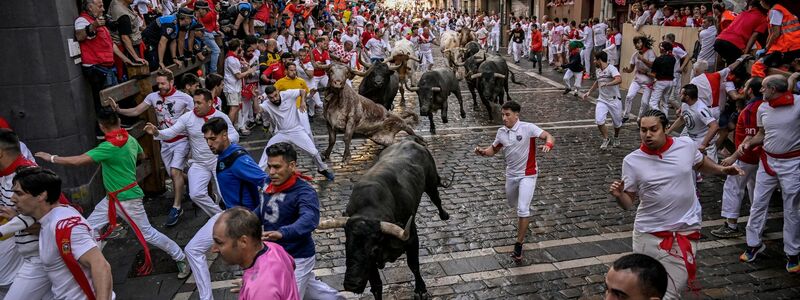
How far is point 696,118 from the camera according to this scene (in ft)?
27.5

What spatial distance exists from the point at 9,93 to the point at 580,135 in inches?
432

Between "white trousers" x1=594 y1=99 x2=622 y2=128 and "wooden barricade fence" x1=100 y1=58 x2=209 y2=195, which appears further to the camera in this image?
"white trousers" x1=594 y1=99 x2=622 y2=128

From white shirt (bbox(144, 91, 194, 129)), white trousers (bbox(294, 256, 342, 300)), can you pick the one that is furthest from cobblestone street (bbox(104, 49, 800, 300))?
white shirt (bbox(144, 91, 194, 129))

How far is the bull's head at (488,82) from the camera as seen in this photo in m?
15.3

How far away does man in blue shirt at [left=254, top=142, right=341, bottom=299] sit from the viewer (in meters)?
4.46

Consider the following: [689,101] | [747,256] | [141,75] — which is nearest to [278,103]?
[141,75]

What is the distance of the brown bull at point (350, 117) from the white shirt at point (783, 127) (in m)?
6.37

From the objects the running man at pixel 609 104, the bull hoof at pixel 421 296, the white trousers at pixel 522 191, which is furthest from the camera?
the running man at pixel 609 104

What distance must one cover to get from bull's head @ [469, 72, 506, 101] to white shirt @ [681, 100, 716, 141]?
278 inches

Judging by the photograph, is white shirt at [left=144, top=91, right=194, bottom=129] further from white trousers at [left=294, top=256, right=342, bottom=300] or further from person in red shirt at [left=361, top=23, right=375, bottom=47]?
person in red shirt at [left=361, top=23, right=375, bottom=47]

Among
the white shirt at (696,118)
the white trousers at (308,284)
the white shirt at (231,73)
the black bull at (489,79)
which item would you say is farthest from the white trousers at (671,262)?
the black bull at (489,79)

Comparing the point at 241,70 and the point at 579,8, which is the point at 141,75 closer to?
the point at 241,70

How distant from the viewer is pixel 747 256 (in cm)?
661

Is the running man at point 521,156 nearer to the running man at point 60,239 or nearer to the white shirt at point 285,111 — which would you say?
the white shirt at point 285,111
